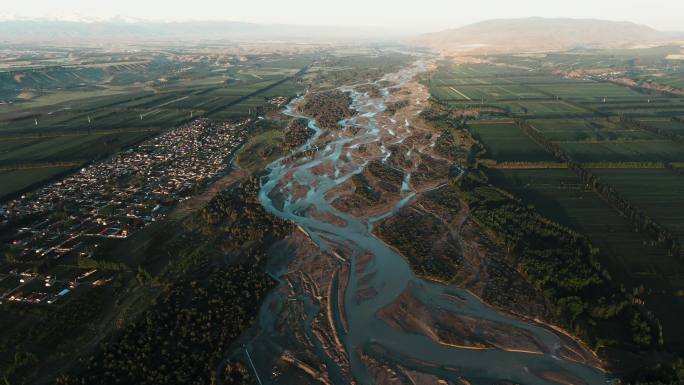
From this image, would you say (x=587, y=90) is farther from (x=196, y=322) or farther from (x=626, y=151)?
(x=196, y=322)

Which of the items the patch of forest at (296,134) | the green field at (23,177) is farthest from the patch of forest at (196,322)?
the patch of forest at (296,134)

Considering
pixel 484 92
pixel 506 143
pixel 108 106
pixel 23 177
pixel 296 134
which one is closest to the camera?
pixel 23 177

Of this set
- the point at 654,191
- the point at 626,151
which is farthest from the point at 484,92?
the point at 654,191

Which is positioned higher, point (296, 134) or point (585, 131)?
point (585, 131)

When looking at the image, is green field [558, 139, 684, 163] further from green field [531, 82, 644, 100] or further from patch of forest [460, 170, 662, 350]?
green field [531, 82, 644, 100]

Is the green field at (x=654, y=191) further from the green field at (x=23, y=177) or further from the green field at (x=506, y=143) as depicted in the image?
the green field at (x=23, y=177)

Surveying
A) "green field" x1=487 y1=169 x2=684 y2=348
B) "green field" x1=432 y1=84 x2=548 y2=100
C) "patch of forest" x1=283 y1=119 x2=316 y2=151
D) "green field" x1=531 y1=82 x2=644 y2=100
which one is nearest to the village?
"patch of forest" x1=283 y1=119 x2=316 y2=151
